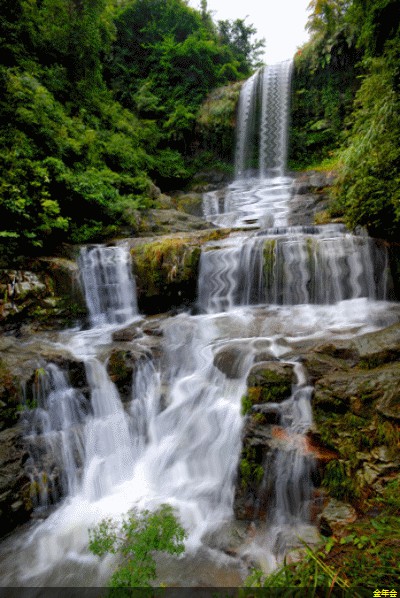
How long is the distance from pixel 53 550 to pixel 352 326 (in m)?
5.28

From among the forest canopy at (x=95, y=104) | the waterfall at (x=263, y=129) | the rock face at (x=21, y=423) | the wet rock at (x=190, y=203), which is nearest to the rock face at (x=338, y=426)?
the rock face at (x=21, y=423)

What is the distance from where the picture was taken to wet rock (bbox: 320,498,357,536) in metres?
A: 2.76

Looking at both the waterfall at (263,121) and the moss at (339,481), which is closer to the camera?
the moss at (339,481)

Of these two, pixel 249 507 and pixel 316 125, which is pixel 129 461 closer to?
pixel 249 507

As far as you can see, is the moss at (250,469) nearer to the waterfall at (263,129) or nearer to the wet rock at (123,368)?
the wet rock at (123,368)

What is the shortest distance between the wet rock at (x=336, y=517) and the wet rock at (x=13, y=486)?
3358 mm

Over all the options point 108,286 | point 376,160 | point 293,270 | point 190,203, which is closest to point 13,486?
point 108,286

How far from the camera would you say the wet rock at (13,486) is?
147 inches

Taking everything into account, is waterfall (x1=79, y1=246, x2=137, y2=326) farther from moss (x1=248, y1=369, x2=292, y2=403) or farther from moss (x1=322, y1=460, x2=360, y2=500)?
moss (x1=322, y1=460, x2=360, y2=500)

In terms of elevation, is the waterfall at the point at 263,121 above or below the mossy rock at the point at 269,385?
above

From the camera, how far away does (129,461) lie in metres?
4.64

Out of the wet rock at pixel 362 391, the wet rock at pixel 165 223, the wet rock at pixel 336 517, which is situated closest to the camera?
the wet rock at pixel 336 517

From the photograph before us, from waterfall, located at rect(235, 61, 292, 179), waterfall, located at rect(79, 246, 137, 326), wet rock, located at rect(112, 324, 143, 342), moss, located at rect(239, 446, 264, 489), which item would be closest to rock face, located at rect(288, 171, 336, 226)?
waterfall, located at rect(235, 61, 292, 179)

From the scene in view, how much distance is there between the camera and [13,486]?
384cm
